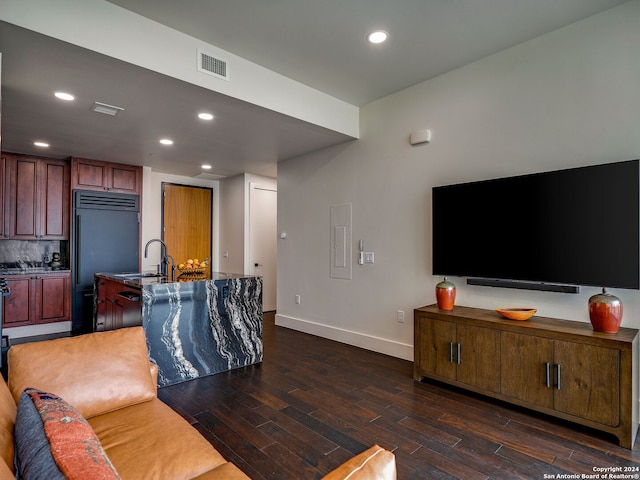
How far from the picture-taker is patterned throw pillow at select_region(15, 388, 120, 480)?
2.51 ft

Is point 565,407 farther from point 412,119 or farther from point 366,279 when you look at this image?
point 412,119

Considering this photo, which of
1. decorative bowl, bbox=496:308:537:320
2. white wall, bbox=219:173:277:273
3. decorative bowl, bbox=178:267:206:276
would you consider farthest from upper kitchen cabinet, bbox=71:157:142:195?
decorative bowl, bbox=496:308:537:320

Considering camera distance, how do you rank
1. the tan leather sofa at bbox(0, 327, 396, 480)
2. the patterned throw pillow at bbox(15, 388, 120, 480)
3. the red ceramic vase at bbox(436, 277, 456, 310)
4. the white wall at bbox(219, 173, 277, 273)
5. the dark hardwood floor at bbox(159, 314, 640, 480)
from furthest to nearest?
the white wall at bbox(219, 173, 277, 273), the red ceramic vase at bbox(436, 277, 456, 310), the dark hardwood floor at bbox(159, 314, 640, 480), the tan leather sofa at bbox(0, 327, 396, 480), the patterned throw pillow at bbox(15, 388, 120, 480)

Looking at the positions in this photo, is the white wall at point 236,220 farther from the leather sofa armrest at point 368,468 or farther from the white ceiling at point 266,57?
the leather sofa armrest at point 368,468

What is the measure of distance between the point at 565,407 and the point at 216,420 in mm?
2384

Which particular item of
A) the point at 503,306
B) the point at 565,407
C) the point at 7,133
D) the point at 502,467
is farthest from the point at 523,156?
the point at 7,133

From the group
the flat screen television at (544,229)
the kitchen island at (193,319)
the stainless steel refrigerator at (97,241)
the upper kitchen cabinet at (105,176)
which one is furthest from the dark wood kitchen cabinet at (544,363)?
the upper kitchen cabinet at (105,176)

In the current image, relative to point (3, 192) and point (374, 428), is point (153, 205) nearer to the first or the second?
point (3, 192)

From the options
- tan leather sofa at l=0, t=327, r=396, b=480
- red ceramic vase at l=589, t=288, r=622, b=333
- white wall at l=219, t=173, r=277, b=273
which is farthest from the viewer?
white wall at l=219, t=173, r=277, b=273

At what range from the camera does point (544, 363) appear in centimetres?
254

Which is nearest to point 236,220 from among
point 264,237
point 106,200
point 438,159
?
point 264,237

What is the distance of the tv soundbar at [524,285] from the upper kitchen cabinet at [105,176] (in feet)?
16.9

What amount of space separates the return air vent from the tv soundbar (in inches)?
199

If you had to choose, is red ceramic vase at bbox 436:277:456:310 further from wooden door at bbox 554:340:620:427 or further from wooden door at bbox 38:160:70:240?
wooden door at bbox 38:160:70:240
